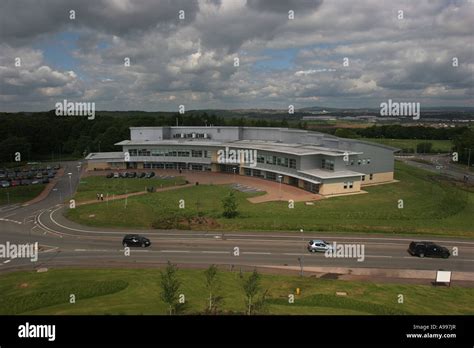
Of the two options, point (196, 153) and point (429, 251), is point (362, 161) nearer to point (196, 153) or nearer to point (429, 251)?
point (429, 251)

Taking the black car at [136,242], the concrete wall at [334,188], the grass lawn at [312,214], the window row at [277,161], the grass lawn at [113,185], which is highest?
the window row at [277,161]

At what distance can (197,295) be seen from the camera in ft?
78.1

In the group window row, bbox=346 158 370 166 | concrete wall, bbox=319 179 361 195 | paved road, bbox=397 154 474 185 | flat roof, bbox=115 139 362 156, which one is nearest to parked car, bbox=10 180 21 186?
flat roof, bbox=115 139 362 156

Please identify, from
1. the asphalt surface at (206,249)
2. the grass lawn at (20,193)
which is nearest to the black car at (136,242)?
the asphalt surface at (206,249)

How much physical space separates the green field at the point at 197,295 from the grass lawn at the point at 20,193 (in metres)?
35.6

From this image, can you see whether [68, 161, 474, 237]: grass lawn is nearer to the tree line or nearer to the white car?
the white car

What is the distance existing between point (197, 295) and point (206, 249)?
421 inches

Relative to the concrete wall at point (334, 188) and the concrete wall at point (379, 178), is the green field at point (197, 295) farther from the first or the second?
the concrete wall at point (379, 178)

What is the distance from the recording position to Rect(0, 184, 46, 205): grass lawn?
194ft

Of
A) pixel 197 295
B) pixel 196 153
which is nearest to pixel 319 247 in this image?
pixel 197 295

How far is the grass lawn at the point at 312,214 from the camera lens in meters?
40.6

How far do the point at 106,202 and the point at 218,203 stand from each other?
57.5ft
